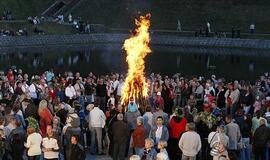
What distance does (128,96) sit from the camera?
22.8 meters

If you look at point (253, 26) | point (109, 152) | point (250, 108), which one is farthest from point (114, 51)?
point (109, 152)

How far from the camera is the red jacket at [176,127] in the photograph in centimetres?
1859

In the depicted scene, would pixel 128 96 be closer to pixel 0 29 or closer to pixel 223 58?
pixel 223 58

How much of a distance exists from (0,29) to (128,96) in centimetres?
3749

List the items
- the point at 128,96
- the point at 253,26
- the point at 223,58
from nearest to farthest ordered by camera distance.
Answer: the point at 128,96, the point at 223,58, the point at 253,26

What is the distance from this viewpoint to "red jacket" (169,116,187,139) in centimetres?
1859

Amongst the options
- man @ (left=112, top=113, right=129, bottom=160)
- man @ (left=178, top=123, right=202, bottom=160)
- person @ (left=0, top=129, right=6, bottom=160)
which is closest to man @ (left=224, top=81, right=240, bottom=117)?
man @ (left=112, top=113, right=129, bottom=160)

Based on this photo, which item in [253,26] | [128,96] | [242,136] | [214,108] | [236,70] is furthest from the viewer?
[253,26]

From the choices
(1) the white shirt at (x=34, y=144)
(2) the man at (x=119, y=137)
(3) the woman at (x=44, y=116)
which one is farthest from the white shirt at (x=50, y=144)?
(3) the woman at (x=44, y=116)

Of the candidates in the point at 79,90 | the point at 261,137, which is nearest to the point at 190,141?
the point at 261,137

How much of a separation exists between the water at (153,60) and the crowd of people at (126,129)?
70.4 ft

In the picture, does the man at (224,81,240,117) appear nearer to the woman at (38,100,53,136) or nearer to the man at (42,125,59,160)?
A: the woman at (38,100,53,136)

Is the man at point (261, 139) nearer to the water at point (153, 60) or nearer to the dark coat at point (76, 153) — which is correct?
the dark coat at point (76, 153)

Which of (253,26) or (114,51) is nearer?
(114,51)
